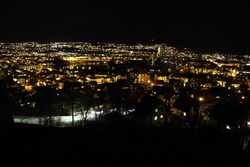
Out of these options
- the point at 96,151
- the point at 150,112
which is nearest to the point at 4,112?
the point at 96,151

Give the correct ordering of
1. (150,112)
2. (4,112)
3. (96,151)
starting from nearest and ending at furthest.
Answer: (96,151) → (4,112) → (150,112)

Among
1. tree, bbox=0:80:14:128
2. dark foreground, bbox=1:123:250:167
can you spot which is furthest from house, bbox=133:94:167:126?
tree, bbox=0:80:14:128

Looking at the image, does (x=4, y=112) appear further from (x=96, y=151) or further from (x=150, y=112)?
(x=150, y=112)

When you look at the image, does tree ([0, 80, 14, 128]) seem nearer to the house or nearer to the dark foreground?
the dark foreground

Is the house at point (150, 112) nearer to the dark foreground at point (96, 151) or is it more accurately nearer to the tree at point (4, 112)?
the dark foreground at point (96, 151)

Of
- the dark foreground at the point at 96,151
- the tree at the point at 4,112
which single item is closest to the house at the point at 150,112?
the dark foreground at the point at 96,151
